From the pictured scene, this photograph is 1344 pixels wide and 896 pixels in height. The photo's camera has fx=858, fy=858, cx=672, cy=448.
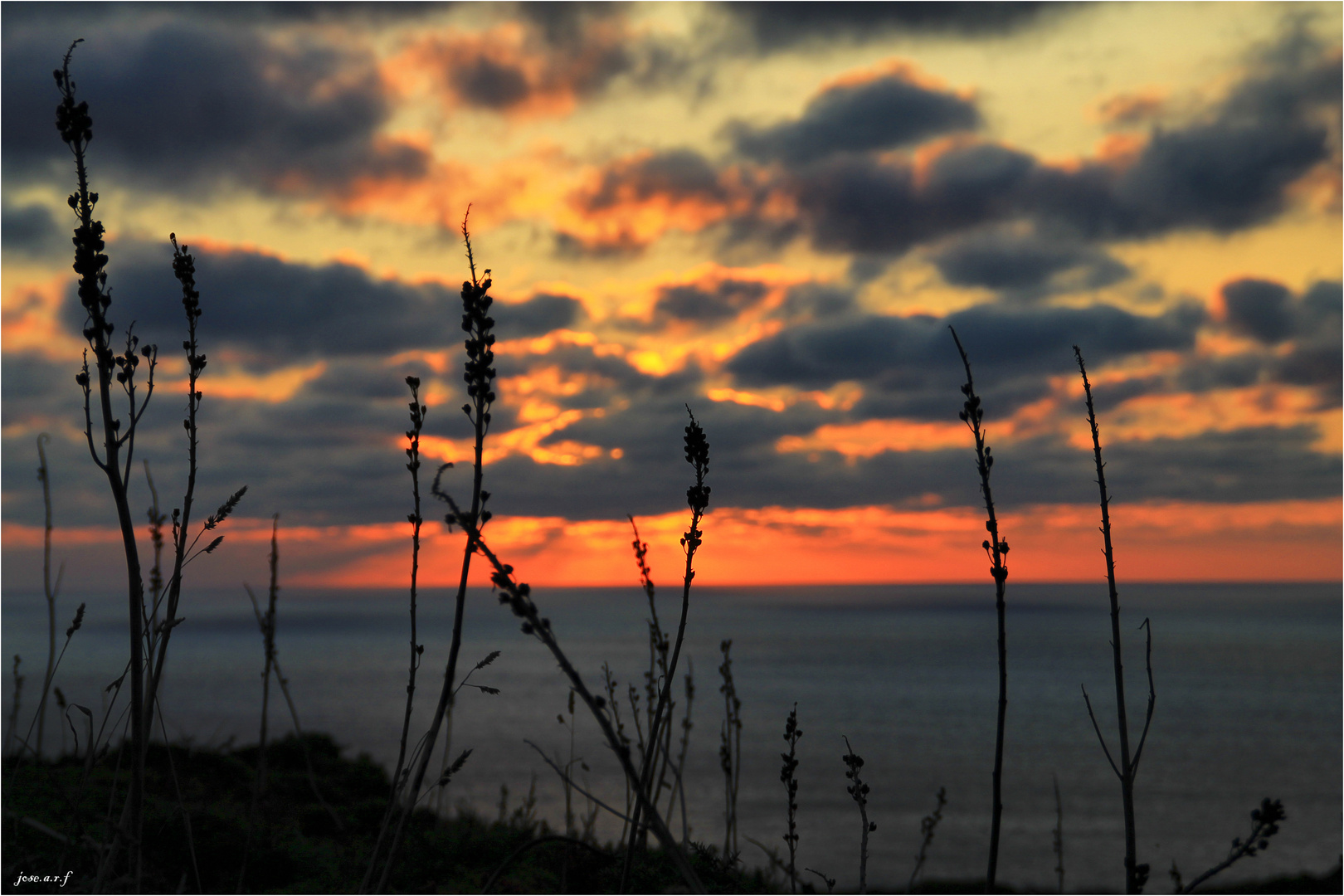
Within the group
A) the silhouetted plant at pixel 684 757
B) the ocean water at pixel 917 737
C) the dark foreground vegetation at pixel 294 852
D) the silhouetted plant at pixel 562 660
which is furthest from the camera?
the ocean water at pixel 917 737

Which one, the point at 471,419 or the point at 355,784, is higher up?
the point at 471,419

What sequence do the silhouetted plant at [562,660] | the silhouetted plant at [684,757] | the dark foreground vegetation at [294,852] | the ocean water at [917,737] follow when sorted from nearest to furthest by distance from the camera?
the silhouetted plant at [562,660], the silhouetted plant at [684,757], the dark foreground vegetation at [294,852], the ocean water at [917,737]

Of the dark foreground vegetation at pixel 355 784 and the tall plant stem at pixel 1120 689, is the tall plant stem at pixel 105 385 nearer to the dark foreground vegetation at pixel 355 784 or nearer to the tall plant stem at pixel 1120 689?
the dark foreground vegetation at pixel 355 784

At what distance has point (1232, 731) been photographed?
220ft

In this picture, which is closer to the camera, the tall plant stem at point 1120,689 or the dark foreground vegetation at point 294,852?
the tall plant stem at point 1120,689

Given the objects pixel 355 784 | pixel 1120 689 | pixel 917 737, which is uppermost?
pixel 1120 689

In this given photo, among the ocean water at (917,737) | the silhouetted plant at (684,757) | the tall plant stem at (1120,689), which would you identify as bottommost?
the ocean water at (917,737)

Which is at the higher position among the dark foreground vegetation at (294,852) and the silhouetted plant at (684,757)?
the silhouetted plant at (684,757)

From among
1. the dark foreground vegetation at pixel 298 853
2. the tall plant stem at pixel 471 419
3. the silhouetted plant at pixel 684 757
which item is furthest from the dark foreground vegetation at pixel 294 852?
the tall plant stem at pixel 471 419

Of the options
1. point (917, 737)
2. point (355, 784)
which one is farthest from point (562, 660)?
point (917, 737)

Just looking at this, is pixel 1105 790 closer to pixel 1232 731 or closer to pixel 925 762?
pixel 925 762

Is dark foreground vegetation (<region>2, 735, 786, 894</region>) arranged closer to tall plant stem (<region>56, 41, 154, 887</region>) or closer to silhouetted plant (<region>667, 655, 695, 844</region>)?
silhouetted plant (<region>667, 655, 695, 844</region>)

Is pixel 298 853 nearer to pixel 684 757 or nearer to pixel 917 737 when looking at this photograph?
pixel 684 757

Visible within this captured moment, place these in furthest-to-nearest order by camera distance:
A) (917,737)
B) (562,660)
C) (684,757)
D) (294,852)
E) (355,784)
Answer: (917,737), (355,784), (294,852), (684,757), (562,660)
